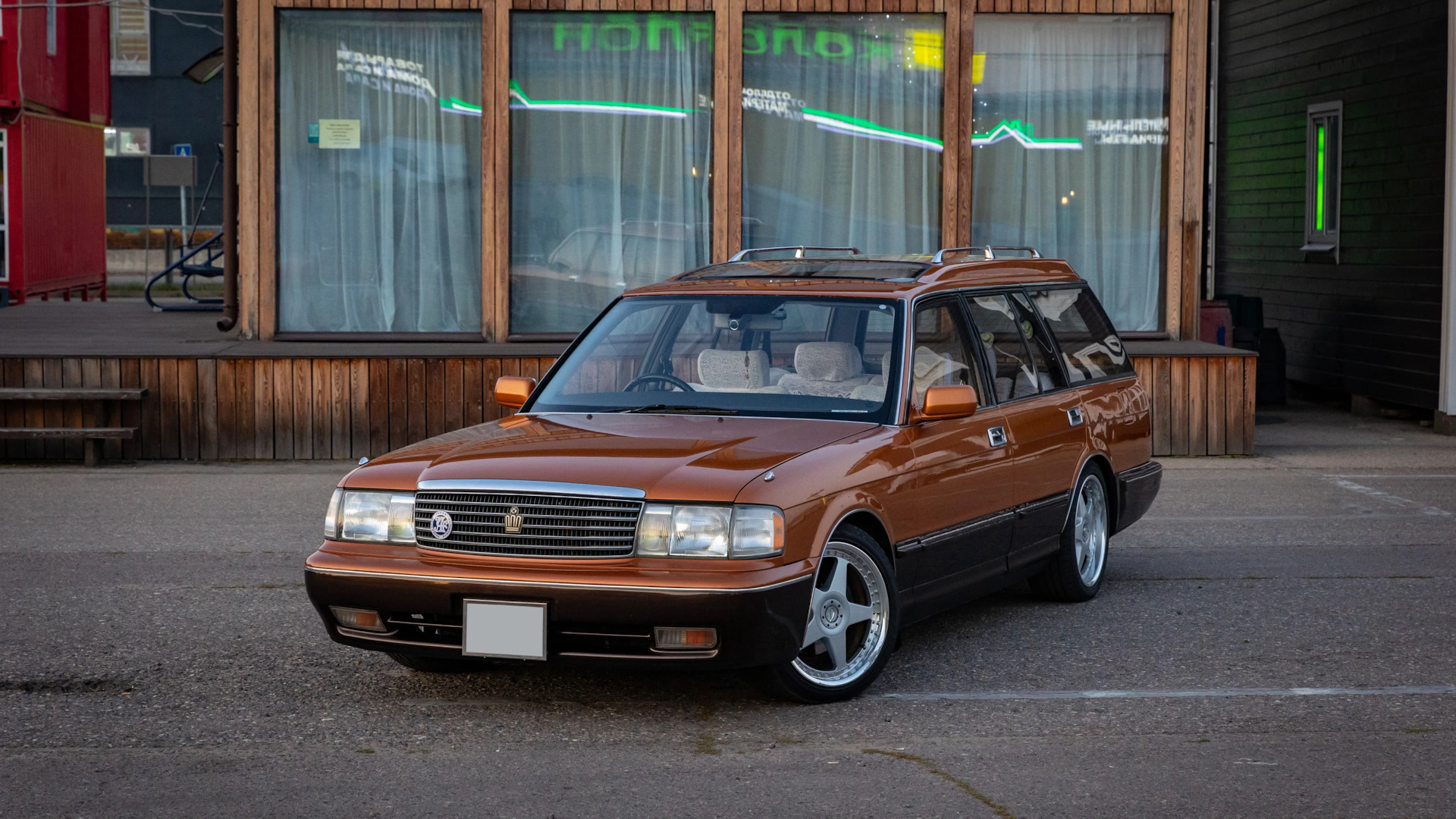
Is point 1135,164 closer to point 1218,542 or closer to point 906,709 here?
point 1218,542

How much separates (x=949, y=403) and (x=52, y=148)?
61.2 feet

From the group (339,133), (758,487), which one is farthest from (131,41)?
(758,487)

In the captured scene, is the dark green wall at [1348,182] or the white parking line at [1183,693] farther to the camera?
the dark green wall at [1348,182]

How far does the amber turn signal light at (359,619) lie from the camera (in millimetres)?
5699

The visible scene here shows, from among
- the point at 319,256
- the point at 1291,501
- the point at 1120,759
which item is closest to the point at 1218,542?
the point at 1291,501

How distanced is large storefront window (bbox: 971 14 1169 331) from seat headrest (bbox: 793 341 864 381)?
7.87 metres

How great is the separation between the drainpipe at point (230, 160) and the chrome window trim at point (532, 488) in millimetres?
8730

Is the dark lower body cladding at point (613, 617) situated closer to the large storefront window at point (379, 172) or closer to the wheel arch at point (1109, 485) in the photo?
the wheel arch at point (1109, 485)

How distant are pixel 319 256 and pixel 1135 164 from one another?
6.57m

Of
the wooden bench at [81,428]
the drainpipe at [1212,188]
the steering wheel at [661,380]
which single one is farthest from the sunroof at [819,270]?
the drainpipe at [1212,188]

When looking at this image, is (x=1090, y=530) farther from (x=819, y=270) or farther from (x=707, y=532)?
(x=707, y=532)

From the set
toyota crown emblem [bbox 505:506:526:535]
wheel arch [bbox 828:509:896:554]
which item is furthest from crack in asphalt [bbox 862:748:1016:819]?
toyota crown emblem [bbox 505:506:526:535]

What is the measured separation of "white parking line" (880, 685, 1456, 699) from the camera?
19.6 feet

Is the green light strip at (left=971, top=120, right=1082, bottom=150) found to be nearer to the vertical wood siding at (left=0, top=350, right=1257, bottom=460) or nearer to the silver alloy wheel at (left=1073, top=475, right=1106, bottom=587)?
the vertical wood siding at (left=0, top=350, right=1257, bottom=460)
